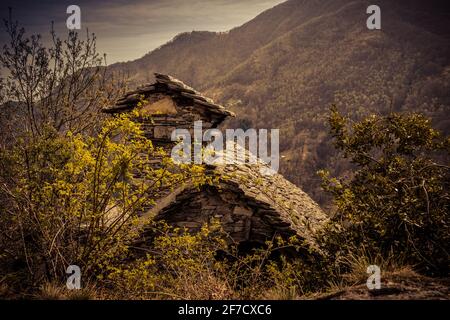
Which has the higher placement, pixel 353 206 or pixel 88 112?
pixel 88 112

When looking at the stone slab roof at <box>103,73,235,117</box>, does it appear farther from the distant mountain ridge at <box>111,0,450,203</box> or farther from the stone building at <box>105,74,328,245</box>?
the distant mountain ridge at <box>111,0,450,203</box>

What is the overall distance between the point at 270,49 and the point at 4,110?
2320 inches

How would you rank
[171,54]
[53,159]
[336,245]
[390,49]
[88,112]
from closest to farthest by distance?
[53,159]
[336,245]
[88,112]
[390,49]
[171,54]

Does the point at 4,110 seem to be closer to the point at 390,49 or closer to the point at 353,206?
the point at 353,206

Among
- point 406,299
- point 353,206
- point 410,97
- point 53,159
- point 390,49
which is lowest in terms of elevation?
point 406,299

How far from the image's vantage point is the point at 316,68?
52.0m

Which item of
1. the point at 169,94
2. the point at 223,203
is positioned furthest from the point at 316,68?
the point at 223,203

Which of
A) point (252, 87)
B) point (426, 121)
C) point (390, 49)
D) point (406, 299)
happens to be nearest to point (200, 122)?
point (426, 121)

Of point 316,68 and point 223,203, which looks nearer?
point 223,203

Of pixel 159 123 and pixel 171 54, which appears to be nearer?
pixel 159 123

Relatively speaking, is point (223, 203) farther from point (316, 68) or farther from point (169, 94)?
point (316, 68)

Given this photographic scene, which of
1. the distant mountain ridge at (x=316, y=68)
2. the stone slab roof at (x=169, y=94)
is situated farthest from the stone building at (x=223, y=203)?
the distant mountain ridge at (x=316, y=68)

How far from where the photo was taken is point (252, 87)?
52594 millimetres

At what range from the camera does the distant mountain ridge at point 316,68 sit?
1435 inches
